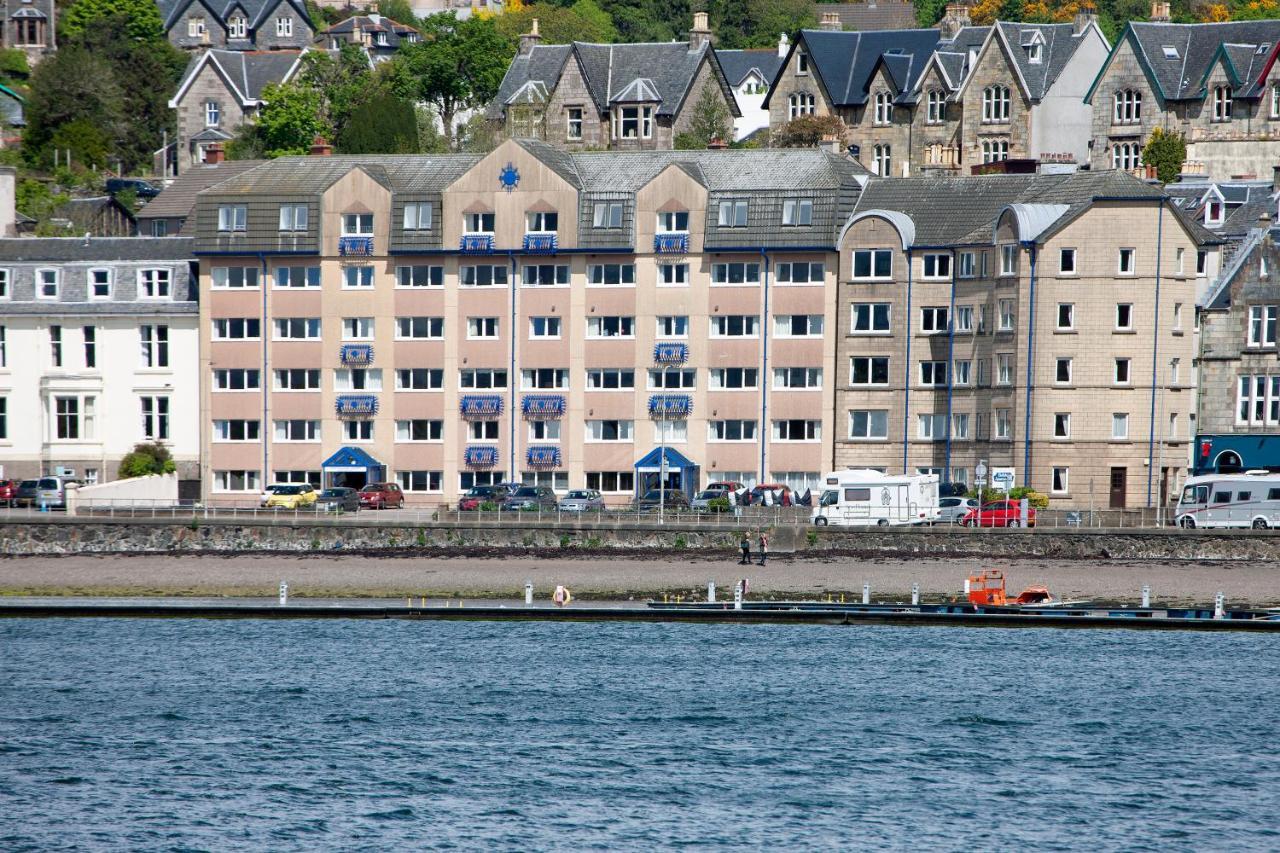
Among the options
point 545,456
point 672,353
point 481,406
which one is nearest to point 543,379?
point 481,406

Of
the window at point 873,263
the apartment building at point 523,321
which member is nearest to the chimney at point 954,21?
the apartment building at point 523,321

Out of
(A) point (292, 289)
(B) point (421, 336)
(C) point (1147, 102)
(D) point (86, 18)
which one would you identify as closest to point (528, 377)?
(B) point (421, 336)

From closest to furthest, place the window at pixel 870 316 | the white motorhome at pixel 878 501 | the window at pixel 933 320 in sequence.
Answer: the white motorhome at pixel 878 501 → the window at pixel 933 320 → the window at pixel 870 316

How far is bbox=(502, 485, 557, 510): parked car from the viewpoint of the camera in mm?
87750

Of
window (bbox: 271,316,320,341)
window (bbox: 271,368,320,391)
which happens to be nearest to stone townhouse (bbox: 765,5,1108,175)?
window (bbox: 271,316,320,341)

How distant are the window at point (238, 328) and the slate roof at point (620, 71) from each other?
35.6 m

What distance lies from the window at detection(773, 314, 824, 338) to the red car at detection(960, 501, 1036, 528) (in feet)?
43.5

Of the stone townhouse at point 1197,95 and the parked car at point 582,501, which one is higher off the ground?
the stone townhouse at point 1197,95

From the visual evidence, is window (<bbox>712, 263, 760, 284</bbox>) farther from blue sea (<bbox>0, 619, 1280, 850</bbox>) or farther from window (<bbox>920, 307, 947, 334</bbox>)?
blue sea (<bbox>0, 619, 1280, 850</bbox>)

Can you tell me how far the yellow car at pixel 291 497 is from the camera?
3501 inches

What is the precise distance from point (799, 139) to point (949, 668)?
60957mm

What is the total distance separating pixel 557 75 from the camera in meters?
131

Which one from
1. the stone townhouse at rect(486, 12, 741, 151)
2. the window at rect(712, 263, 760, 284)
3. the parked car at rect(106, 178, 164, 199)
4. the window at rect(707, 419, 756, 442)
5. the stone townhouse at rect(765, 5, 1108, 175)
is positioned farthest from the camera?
the parked car at rect(106, 178, 164, 199)

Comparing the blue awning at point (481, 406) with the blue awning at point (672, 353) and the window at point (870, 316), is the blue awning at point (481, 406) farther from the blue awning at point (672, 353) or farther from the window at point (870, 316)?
the window at point (870, 316)
